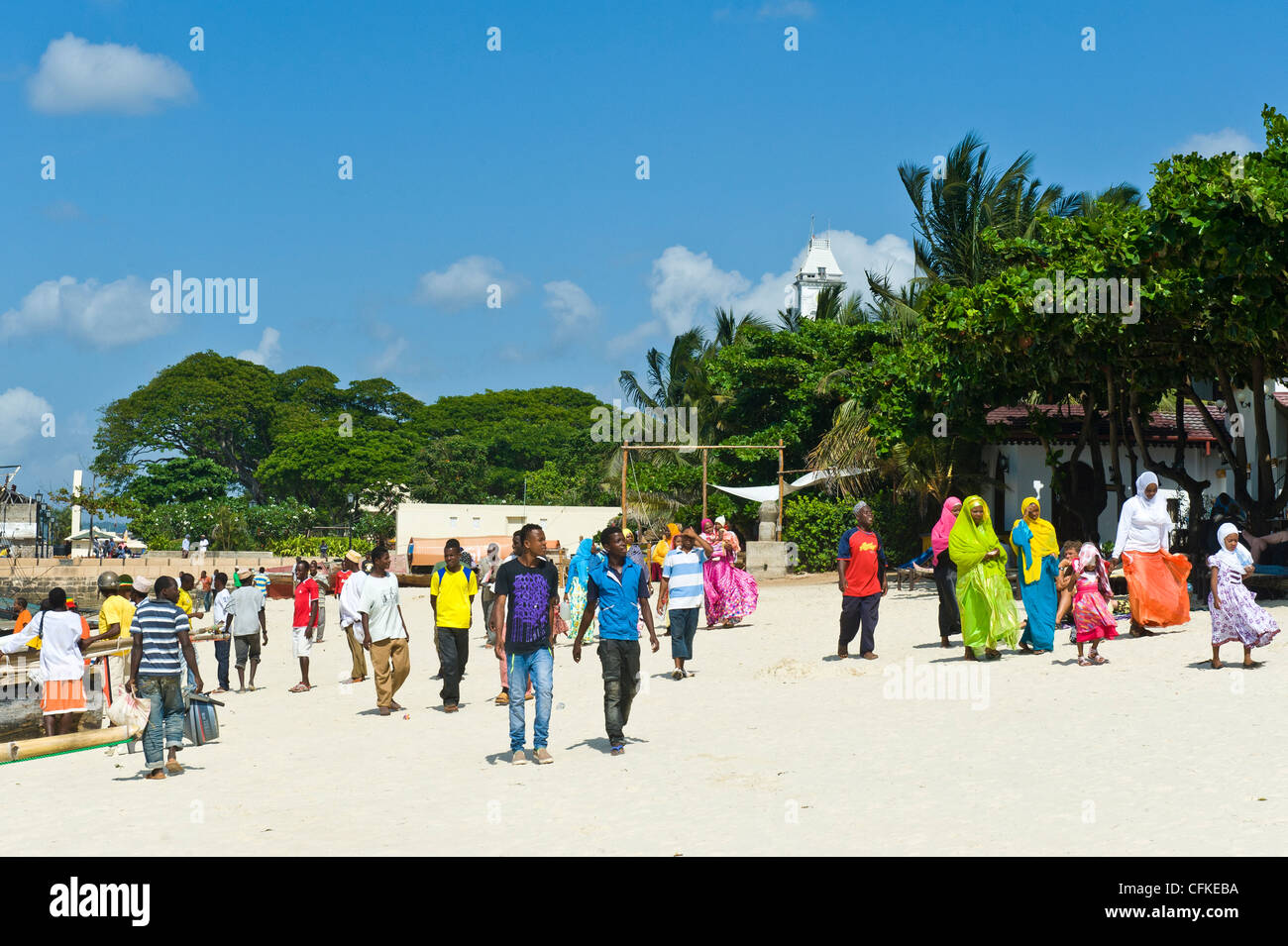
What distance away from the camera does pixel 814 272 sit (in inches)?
3425

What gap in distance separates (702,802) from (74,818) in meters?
3.85

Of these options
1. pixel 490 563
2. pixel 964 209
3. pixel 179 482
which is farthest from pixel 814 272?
pixel 490 563

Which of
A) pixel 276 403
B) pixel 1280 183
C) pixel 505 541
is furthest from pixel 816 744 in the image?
pixel 276 403

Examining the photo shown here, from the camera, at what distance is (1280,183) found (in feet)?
50.0

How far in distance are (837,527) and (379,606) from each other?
17403 millimetres

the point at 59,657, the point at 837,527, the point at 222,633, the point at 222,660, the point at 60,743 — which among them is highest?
the point at 837,527

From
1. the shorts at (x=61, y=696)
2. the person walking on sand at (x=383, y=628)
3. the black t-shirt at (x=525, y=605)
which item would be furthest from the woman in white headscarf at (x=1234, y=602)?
the shorts at (x=61, y=696)

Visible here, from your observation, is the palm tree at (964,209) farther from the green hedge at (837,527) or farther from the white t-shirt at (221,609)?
the white t-shirt at (221,609)

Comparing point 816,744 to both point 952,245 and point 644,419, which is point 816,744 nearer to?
point 952,245

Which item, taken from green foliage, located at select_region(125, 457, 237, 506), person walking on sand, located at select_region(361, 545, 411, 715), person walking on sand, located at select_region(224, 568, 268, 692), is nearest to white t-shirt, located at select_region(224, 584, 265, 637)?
person walking on sand, located at select_region(224, 568, 268, 692)

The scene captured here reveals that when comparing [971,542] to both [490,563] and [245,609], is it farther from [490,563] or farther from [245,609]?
[245,609]

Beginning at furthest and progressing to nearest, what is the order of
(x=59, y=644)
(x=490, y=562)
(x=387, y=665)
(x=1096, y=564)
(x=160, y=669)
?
(x=490, y=562), (x=1096, y=564), (x=387, y=665), (x=59, y=644), (x=160, y=669)

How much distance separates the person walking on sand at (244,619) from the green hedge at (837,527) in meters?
15.2

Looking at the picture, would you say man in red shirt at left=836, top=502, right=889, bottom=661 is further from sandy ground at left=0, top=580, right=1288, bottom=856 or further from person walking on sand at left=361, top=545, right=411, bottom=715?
person walking on sand at left=361, top=545, right=411, bottom=715
